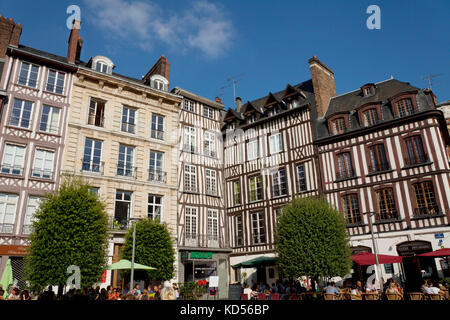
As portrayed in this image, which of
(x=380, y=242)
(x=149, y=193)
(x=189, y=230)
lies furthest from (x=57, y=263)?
(x=380, y=242)

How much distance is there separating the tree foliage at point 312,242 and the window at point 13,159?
12.5 meters

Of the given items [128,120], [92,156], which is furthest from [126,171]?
[128,120]

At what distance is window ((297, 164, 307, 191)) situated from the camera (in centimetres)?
1981

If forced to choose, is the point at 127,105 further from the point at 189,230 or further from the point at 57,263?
the point at 57,263

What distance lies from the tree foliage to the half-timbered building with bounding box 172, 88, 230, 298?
18.2ft

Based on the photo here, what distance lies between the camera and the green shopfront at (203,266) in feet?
61.3

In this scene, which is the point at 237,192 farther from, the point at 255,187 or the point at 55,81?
the point at 55,81

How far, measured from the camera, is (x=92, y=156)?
1728 cm

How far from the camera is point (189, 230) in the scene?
19.6 meters

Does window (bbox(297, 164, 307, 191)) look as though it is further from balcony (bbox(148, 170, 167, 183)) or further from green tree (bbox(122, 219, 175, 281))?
green tree (bbox(122, 219, 175, 281))

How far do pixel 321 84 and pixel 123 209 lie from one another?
47.1ft

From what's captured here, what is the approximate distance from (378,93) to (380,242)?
8639mm

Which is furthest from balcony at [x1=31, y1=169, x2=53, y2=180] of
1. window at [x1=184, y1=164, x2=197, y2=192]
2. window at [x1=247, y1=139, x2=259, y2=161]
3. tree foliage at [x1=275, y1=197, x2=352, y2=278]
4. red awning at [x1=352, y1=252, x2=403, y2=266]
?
red awning at [x1=352, y1=252, x2=403, y2=266]

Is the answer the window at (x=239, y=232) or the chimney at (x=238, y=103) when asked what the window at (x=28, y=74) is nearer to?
the window at (x=239, y=232)
